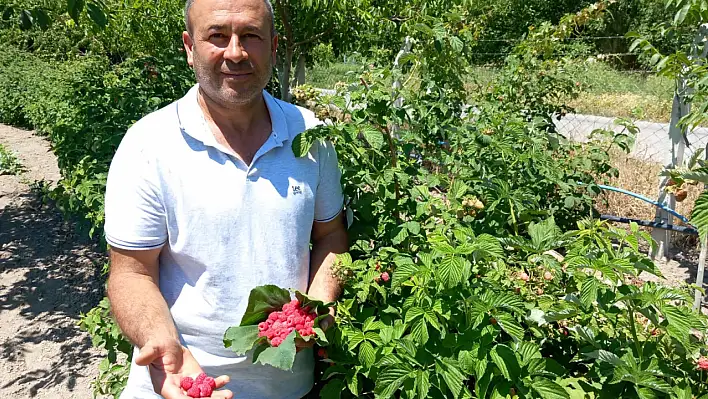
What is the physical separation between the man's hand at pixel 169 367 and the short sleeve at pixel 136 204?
251 mm

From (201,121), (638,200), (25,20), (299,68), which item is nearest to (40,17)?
(25,20)

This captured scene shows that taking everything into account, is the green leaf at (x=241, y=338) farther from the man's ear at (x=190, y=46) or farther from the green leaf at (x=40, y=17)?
the green leaf at (x=40, y=17)

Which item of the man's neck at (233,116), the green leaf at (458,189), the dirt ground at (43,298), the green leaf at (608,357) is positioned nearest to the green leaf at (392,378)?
the green leaf at (608,357)

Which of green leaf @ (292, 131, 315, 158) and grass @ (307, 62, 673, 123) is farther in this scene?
grass @ (307, 62, 673, 123)

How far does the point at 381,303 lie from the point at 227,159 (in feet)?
1.91

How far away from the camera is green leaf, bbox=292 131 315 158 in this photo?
147 centimetres

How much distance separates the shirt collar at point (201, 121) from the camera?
1.44 metres

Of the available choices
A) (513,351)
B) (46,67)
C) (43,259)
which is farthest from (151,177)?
(46,67)

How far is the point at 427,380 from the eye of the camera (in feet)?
4.09

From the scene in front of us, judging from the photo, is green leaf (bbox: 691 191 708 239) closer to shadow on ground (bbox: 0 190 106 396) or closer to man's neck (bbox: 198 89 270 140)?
man's neck (bbox: 198 89 270 140)

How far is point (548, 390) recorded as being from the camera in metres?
1.29

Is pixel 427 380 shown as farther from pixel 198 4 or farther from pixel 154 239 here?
pixel 198 4

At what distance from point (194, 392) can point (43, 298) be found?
364cm

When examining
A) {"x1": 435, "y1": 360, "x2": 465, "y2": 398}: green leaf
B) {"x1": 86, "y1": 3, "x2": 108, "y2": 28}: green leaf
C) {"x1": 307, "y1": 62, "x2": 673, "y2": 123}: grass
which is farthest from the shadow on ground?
{"x1": 307, "y1": 62, "x2": 673, "y2": 123}: grass
